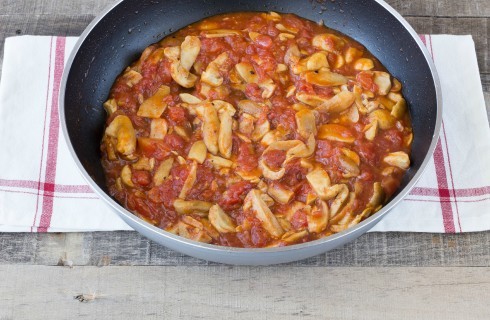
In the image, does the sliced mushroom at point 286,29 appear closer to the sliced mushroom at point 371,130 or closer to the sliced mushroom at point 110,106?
the sliced mushroom at point 371,130

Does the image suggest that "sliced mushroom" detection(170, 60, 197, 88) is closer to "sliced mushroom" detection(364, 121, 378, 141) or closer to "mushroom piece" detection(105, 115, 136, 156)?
"mushroom piece" detection(105, 115, 136, 156)

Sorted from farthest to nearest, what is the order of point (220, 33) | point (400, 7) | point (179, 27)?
point (400, 7) < point (179, 27) < point (220, 33)

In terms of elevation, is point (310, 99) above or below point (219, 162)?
above

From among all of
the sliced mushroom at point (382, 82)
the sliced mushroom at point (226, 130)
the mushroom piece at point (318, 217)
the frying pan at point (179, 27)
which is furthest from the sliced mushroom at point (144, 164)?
the sliced mushroom at point (382, 82)

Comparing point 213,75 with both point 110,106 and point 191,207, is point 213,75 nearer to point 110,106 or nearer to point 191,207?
point 110,106

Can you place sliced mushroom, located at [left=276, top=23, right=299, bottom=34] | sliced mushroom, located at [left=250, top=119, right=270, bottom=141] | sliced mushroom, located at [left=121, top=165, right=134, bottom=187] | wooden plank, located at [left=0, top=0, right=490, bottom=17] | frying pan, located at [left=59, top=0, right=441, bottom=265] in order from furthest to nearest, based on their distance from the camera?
wooden plank, located at [left=0, top=0, right=490, bottom=17] → sliced mushroom, located at [left=276, top=23, right=299, bottom=34] → sliced mushroom, located at [left=250, top=119, right=270, bottom=141] → sliced mushroom, located at [left=121, top=165, right=134, bottom=187] → frying pan, located at [left=59, top=0, right=441, bottom=265]

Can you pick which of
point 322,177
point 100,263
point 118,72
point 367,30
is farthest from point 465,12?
point 100,263

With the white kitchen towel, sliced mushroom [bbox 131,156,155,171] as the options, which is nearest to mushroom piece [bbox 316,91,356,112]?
the white kitchen towel

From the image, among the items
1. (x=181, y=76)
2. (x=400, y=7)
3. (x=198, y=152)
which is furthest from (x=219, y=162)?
(x=400, y=7)
